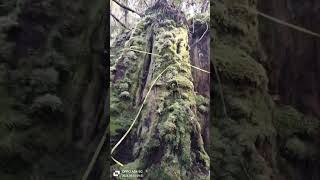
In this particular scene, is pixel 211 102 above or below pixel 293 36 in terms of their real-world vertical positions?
below

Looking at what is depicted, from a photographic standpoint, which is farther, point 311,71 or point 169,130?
point 311,71

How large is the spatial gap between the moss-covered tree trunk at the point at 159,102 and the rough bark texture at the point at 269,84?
0.23 meters

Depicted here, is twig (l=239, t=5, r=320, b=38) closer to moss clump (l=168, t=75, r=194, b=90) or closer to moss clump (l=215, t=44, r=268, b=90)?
moss clump (l=215, t=44, r=268, b=90)

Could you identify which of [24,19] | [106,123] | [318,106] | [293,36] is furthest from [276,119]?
[24,19]

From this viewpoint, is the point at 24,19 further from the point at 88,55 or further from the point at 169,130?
the point at 169,130

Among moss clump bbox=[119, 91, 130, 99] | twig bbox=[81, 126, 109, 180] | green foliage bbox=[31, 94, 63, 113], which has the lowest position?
twig bbox=[81, 126, 109, 180]

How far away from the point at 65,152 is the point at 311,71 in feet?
5.51

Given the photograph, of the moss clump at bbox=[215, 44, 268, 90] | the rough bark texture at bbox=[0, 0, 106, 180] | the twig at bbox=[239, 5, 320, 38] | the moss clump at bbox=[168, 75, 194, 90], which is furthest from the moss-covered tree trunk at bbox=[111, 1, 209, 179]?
the twig at bbox=[239, 5, 320, 38]

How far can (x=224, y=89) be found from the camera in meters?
3.16

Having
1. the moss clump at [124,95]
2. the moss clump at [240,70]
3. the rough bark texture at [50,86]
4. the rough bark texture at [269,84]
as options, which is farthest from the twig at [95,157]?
the moss clump at [240,70]

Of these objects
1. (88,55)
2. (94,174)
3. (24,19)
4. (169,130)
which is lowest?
(94,174)

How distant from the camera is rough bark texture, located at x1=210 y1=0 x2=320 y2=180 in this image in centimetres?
314

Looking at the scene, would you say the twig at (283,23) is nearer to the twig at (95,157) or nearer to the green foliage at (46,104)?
the twig at (95,157)

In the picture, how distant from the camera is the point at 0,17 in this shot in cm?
312
